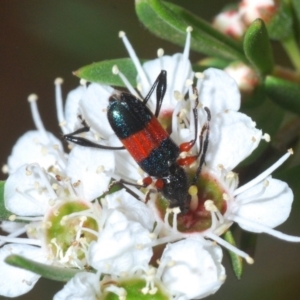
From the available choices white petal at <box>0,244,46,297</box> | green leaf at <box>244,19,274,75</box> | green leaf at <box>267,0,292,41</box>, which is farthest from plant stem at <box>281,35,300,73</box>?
white petal at <box>0,244,46,297</box>

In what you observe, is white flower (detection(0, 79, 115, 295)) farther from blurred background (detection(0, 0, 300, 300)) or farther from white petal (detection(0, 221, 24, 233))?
blurred background (detection(0, 0, 300, 300))

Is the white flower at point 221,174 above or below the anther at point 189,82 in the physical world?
below

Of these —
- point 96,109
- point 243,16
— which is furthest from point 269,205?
point 243,16

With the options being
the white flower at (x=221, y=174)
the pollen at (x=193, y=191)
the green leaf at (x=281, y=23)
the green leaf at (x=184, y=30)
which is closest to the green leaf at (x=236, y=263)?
the white flower at (x=221, y=174)

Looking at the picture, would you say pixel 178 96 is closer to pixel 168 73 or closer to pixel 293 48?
pixel 168 73

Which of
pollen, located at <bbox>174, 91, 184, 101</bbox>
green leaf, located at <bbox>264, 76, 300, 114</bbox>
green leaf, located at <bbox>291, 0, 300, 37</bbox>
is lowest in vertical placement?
green leaf, located at <bbox>264, 76, 300, 114</bbox>

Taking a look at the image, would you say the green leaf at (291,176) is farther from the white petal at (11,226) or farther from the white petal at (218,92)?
the white petal at (11,226)
